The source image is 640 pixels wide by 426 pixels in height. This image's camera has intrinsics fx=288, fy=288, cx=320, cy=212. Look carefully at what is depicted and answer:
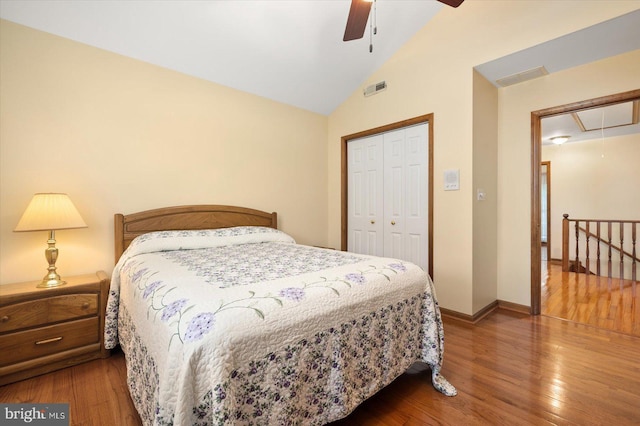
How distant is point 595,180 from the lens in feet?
17.2

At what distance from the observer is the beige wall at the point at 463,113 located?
255 cm

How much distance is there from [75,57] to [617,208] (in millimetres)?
7649

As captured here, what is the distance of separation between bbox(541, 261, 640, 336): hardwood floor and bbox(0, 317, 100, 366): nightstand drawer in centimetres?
405

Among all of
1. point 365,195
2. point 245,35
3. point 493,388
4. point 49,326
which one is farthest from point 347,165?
point 49,326

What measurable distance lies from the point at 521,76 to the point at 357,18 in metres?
2.02

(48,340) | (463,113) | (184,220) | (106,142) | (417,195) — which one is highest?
(463,113)

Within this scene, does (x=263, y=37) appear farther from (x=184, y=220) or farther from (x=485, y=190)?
(x=485, y=190)

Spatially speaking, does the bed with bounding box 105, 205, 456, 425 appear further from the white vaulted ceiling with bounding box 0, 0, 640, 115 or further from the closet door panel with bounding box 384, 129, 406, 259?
the white vaulted ceiling with bounding box 0, 0, 640, 115

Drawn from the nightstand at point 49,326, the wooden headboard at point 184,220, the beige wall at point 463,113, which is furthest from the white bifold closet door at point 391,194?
the nightstand at point 49,326

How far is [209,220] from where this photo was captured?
9.73ft

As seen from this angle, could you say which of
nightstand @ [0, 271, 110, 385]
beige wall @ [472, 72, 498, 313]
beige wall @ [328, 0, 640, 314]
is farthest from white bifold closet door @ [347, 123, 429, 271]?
nightstand @ [0, 271, 110, 385]

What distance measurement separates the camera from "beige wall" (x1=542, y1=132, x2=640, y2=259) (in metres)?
4.80

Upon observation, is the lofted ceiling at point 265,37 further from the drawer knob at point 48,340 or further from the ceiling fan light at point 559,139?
the ceiling fan light at point 559,139

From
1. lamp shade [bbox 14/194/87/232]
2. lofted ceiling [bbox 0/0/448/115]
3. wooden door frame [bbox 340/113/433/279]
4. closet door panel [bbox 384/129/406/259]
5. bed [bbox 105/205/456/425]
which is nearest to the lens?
bed [bbox 105/205/456/425]
